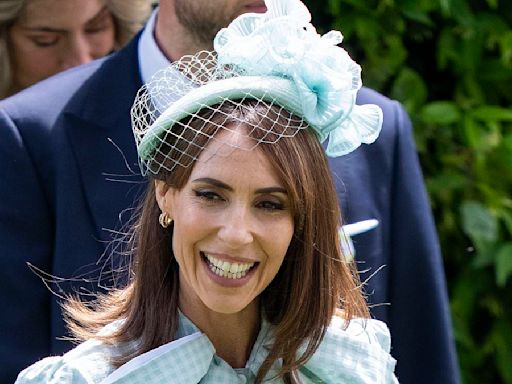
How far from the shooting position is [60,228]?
3137mm

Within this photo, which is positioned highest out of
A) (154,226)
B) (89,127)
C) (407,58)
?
(154,226)

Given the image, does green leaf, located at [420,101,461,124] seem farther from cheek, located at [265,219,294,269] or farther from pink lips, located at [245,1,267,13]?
cheek, located at [265,219,294,269]

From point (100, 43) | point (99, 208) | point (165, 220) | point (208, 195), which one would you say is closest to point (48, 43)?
point (100, 43)

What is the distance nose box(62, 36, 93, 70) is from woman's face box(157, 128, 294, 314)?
1.41 meters

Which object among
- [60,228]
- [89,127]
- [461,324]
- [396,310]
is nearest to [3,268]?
[60,228]

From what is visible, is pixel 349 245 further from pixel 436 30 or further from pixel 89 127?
pixel 436 30

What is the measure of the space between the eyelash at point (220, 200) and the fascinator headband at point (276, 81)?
0.13m

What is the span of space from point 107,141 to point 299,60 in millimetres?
805

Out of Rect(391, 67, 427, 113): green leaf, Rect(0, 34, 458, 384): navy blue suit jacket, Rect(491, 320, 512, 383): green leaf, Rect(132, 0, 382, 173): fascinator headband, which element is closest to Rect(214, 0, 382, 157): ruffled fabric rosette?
Rect(132, 0, 382, 173): fascinator headband

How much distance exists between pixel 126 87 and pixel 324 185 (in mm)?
888

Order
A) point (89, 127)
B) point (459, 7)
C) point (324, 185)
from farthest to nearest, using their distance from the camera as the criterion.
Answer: point (459, 7)
point (89, 127)
point (324, 185)

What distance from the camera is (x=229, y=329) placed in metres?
2.60

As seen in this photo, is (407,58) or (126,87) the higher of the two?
(126,87)

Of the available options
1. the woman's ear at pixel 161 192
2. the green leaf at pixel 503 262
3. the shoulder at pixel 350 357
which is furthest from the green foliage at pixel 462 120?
the woman's ear at pixel 161 192
